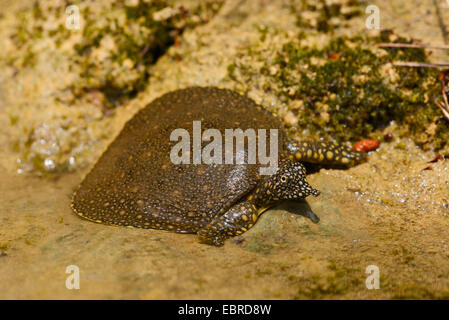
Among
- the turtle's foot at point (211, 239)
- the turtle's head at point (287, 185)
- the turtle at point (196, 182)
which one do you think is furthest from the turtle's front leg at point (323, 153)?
the turtle's foot at point (211, 239)

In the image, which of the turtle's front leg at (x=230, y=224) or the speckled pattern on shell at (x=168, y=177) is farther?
the speckled pattern on shell at (x=168, y=177)

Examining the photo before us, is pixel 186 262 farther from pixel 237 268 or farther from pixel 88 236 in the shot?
pixel 88 236

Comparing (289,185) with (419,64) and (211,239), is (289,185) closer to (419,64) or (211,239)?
(211,239)

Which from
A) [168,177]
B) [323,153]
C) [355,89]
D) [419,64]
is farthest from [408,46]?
[168,177]

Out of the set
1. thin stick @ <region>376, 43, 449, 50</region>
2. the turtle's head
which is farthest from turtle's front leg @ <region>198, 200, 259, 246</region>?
thin stick @ <region>376, 43, 449, 50</region>

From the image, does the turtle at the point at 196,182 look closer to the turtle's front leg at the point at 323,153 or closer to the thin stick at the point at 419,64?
the turtle's front leg at the point at 323,153

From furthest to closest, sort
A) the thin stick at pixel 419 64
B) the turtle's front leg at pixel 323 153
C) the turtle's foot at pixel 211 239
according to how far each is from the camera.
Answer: the thin stick at pixel 419 64, the turtle's front leg at pixel 323 153, the turtle's foot at pixel 211 239

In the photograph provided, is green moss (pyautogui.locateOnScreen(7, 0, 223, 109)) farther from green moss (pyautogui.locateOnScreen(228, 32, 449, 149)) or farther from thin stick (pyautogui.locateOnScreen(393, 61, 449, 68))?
thin stick (pyautogui.locateOnScreen(393, 61, 449, 68))
